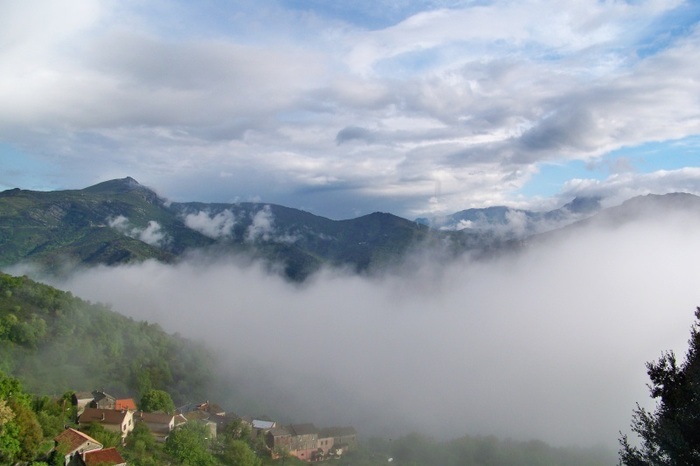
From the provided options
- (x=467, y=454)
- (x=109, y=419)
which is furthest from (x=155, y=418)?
(x=467, y=454)

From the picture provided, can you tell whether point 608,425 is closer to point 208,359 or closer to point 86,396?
point 208,359

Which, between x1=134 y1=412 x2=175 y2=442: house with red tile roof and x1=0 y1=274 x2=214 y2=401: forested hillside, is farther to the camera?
x1=0 y1=274 x2=214 y2=401: forested hillside

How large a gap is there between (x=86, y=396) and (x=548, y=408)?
132 meters

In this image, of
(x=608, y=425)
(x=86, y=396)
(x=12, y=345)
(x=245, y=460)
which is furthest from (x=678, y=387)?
(x=608, y=425)

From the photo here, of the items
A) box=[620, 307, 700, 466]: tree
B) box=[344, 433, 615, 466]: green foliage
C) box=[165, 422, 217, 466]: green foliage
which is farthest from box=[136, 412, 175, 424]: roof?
box=[620, 307, 700, 466]: tree

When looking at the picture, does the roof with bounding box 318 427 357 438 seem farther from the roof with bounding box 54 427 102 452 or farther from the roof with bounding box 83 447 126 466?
the roof with bounding box 54 427 102 452

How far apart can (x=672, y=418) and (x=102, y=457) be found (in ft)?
125

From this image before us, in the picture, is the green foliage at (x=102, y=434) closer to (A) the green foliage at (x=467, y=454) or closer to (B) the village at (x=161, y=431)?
(B) the village at (x=161, y=431)

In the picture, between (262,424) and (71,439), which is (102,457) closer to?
(71,439)

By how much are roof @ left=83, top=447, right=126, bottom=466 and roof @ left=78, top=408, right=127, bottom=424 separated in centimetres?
1290

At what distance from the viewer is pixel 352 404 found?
13975cm

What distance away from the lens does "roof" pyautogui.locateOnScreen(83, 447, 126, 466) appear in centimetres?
3941

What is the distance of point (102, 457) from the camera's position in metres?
40.5

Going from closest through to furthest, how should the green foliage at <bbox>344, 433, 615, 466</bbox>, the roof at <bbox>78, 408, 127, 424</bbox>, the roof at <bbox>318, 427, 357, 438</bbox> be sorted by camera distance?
the roof at <bbox>78, 408, 127, 424</bbox>, the green foliage at <bbox>344, 433, 615, 466</bbox>, the roof at <bbox>318, 427, 357, 438</bbox>
